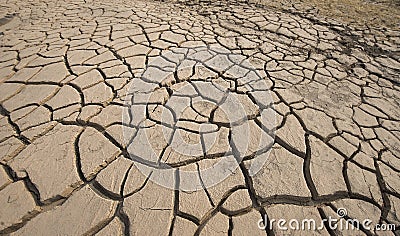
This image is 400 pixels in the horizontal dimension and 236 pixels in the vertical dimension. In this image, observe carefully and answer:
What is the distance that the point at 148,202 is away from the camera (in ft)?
4.17

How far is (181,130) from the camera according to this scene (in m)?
1.63

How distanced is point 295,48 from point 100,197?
2379mm

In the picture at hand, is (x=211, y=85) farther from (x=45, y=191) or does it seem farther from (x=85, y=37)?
(x=85, y=37)

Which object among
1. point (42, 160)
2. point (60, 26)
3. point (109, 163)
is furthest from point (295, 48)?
point (60, 26)

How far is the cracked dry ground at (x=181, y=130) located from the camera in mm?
1248
